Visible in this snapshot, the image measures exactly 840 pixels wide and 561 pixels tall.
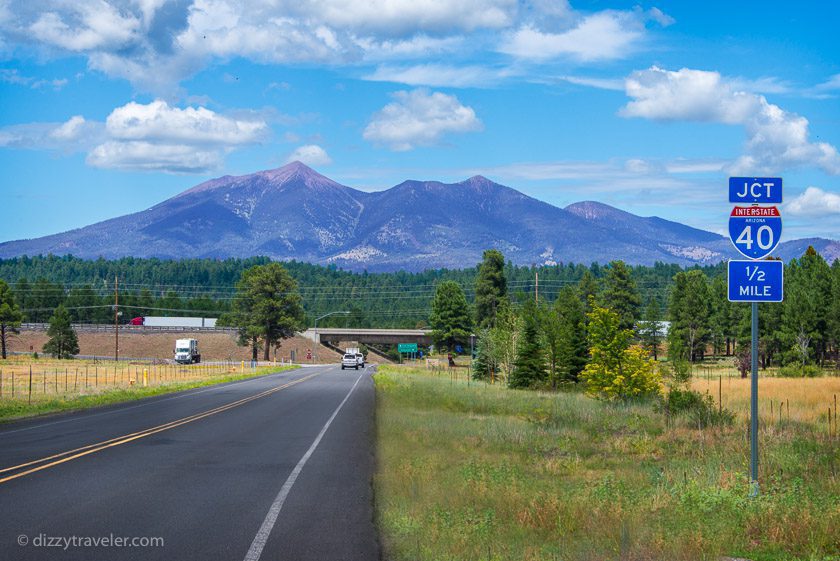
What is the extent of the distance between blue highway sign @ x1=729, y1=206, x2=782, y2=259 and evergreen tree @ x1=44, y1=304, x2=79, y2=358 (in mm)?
117295

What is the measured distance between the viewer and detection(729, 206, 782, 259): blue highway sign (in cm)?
1148

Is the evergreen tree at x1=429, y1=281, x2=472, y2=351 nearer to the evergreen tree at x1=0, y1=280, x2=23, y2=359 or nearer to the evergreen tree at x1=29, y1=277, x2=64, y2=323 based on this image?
the evergreen tree at x1=0, y1=280, x2=23, y2=359

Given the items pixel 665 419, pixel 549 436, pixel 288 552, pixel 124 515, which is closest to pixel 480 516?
pixel 288 552

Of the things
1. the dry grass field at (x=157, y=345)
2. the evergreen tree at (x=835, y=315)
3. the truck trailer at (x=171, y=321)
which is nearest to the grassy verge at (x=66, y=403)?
the evergreen tree at (x=835, y=315)

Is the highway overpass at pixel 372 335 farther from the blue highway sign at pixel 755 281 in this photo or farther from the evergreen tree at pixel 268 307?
the blue highway sign at pixel 755 281

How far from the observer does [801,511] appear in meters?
10.2

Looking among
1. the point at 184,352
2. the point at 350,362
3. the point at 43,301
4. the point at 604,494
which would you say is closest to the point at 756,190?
the point at 604,494

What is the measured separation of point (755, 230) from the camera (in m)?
→ 11.6

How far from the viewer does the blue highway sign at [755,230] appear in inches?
452

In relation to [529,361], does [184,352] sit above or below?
below

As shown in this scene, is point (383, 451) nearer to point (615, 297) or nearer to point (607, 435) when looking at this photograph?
point (607, 435)

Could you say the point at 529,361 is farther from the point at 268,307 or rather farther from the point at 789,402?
the point at 268,307

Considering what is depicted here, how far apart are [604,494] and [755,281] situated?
12.7ft

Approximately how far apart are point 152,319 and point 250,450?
159324 mm
